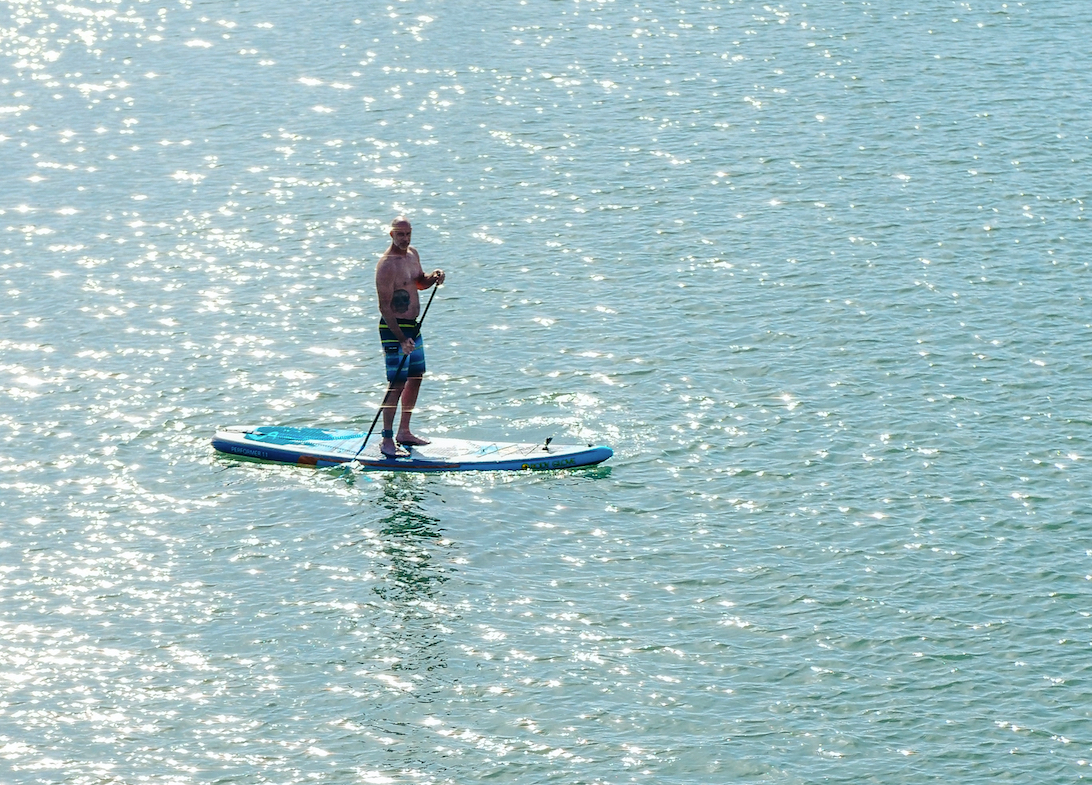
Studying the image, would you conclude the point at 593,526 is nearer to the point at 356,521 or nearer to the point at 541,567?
the point at 541,567

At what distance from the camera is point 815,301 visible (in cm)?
2897

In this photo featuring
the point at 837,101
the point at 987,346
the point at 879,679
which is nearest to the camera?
the point at 879,679

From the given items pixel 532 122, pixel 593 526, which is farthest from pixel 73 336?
pixel 532 122

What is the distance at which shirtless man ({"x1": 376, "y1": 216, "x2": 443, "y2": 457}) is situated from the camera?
2300cm

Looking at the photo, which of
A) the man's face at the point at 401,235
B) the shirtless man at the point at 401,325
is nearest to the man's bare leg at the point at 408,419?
the shirtless man at the point at 401,325

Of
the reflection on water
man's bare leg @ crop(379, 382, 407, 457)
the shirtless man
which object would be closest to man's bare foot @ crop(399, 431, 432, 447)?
the shirtless man

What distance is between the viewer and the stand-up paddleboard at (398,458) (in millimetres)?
23219

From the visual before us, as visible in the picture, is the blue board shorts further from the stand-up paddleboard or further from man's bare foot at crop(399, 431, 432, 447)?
the stand-up paddleboard

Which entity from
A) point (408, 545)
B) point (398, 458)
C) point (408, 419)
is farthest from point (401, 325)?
point (408, 545)

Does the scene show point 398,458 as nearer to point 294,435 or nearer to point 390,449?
point 390,449

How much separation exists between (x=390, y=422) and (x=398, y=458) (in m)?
0.57

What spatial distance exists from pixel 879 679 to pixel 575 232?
16.1 m

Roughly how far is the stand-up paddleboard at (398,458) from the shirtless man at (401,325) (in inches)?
10.6

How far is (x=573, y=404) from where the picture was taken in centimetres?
2544
